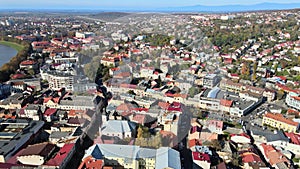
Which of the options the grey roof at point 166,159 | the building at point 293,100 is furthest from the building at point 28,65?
the building at point 293,100

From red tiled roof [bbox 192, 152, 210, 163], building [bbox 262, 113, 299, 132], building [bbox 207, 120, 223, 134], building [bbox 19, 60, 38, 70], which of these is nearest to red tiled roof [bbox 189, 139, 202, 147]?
red tiled roof [bbox 192, 152, 210, 163]

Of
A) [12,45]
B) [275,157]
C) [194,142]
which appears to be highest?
[12,45]

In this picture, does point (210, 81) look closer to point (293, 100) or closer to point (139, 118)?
point (293, 100)

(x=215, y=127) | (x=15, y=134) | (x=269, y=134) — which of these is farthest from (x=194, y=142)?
(x=15, y=134)

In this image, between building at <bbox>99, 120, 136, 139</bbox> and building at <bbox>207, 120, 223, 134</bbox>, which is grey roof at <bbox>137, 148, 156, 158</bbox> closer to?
building at <bbox>99, 120, 136, 139</bbox>

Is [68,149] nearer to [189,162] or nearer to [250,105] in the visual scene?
[189,162]

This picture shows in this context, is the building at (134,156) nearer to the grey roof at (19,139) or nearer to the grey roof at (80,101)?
the grey roof at (19,139)

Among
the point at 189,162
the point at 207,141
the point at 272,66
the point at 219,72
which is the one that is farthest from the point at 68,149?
the point at 272,66
